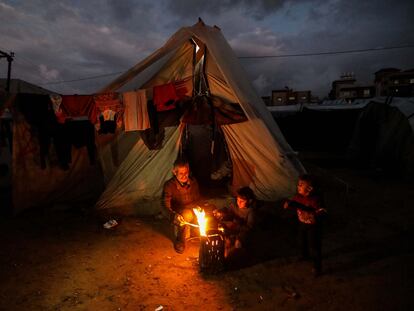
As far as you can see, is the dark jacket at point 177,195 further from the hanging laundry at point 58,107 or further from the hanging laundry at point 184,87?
the hanging laundry at point 58,107

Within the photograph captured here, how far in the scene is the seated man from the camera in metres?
4.55

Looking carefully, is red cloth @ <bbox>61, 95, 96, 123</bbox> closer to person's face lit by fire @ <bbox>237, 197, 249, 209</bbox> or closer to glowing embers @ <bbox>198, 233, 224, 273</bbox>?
person's face lit by fire @ <bbox>237, 197, 249, 209</bbox>

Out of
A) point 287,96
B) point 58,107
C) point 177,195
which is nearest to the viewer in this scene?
point 177,195

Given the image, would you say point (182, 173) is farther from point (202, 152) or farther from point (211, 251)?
point (202, 152)

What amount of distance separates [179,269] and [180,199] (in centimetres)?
121

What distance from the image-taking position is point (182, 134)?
6.86m

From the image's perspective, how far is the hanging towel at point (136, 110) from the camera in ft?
18.7

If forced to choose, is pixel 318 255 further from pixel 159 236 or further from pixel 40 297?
pixel 40 297

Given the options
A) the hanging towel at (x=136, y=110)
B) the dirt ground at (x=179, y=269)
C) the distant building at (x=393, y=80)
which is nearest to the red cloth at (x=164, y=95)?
the hanging towel at (x=136, y=110)

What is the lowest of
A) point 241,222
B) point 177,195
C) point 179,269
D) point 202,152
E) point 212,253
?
point 179,269

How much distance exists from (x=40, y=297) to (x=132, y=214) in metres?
2.85

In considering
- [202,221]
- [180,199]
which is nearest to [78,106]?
[180,199]

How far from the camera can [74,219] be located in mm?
6012

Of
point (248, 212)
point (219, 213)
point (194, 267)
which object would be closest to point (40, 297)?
point (194, 267)
